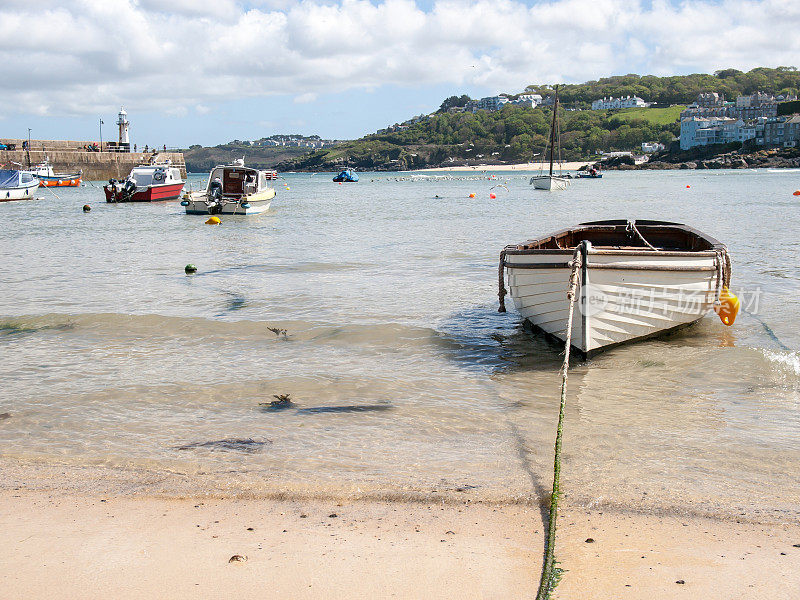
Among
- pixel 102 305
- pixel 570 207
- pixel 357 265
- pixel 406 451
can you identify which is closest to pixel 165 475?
pixel 406 451

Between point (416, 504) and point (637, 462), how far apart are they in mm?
1946

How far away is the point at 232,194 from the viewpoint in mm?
37875

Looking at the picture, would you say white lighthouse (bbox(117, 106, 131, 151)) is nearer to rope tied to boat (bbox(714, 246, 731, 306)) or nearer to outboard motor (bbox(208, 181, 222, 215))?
outboard motor (bbox(208, 181, 222, 215))

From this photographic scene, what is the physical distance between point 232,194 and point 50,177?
54804 millimetres

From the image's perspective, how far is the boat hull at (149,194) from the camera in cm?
4869

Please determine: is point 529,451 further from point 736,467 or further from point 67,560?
point 67,560

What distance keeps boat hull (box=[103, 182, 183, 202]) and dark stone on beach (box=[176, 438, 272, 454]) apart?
150 ft

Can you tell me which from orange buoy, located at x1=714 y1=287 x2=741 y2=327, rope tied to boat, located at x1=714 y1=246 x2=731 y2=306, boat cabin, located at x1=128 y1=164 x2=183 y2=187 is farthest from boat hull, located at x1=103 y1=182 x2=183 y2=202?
orange buoy, located at x1=714 y1=287 x2=741 y2=327

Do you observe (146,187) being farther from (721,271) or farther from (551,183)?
(721,271)

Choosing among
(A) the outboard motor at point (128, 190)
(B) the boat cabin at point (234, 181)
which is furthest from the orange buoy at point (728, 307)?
(A) the outboard motor at point (128, 190)

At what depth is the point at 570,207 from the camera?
44031 mm

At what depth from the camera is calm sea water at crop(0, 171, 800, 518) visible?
5.52 m

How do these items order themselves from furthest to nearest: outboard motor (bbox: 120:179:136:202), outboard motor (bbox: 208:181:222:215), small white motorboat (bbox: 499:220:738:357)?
outboard motor (bbox: 120:179:136:202) → outboard motor (bbox: 208:181:222:215) → small white motorboat (bbox: 499:220:738:357)

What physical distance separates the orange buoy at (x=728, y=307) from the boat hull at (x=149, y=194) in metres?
44.9
